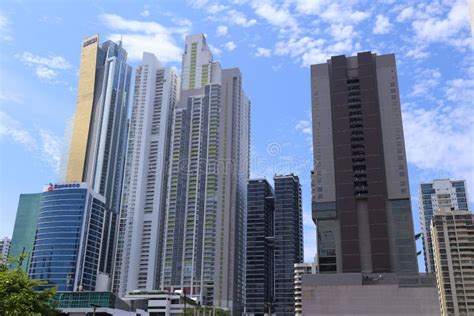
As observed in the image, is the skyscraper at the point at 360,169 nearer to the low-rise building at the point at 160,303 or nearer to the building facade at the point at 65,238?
the low-rise building at the point at 160,303

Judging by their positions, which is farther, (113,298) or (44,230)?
(44,230)

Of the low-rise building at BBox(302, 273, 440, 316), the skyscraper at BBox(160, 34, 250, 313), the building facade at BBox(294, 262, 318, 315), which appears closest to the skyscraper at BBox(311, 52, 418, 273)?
the low-rise building at BBox(302, 273, 440, 316)

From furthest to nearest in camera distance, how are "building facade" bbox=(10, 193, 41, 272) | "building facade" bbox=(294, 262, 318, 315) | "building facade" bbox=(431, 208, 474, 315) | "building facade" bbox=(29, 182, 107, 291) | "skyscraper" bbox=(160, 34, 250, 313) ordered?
"building facade" bbox=(10, 193, 41, 272) < "building facade" bbox=(294, 262, 318, 315) < "skyscraper" bbox=(160, 34, 250, 313) < "building facade" bbox=(29, 182, 107, 291) < "building facade" bbox=(431, 208, 474, 315)

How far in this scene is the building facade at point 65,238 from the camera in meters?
160

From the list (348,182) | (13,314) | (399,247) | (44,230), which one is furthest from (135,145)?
(13,314)

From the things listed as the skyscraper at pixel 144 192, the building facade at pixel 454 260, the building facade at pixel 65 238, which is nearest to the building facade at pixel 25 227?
the building facade at pixel 65 238

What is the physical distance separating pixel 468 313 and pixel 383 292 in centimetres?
5893

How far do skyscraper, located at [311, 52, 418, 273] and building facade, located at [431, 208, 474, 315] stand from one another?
53.6 meters

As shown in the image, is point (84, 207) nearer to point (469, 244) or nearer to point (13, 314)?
point (469, 244)

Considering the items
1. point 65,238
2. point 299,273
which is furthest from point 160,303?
point 299,273

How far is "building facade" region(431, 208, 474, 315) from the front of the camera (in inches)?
5709

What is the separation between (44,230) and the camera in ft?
532

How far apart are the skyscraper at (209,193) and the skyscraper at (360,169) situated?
6395 centimetres

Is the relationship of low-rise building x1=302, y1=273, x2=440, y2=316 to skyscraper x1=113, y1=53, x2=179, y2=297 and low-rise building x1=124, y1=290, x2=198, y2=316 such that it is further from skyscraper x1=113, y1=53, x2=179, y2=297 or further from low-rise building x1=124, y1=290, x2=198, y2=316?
skyscraper x1=113, y1=53, x2=179, y2=297
